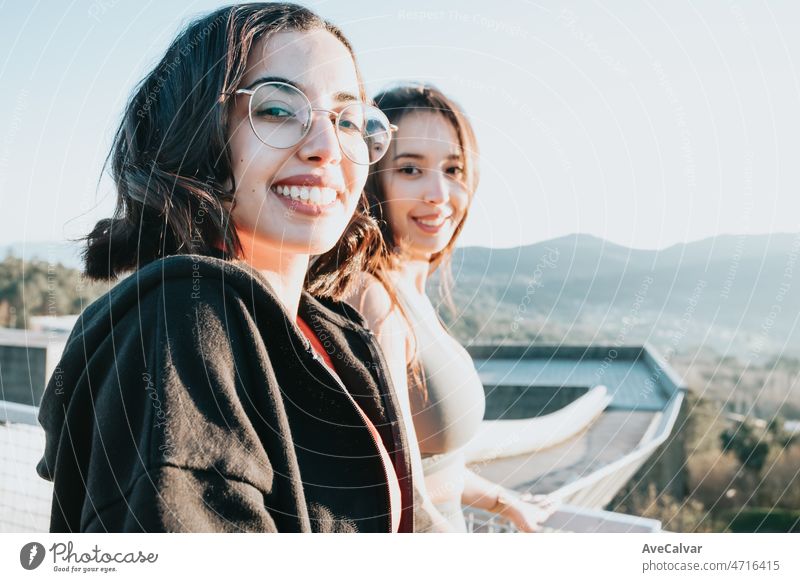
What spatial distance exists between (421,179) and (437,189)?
27 mm

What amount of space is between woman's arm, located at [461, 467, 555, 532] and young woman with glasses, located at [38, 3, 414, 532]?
10.3 inches

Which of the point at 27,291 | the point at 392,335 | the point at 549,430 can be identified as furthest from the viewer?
the point at 549,430

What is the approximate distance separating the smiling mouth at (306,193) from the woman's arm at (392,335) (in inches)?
10.0

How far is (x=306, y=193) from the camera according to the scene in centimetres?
56

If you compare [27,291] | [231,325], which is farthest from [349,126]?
[27,291]

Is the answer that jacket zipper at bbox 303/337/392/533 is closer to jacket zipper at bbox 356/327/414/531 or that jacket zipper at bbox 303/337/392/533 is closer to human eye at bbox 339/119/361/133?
jacket zipper at bbox 356/327/414/531

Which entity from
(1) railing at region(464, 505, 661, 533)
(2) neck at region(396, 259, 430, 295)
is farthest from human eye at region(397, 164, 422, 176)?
(1) railing at region(464, 505, 661, 533)

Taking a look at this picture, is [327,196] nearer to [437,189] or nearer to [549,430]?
[437,189]

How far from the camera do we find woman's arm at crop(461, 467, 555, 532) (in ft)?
3.02

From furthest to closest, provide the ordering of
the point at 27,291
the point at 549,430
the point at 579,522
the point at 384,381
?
the point at 549,430 → the point at 27,291 → the point at 579,522 → the point at 384,381

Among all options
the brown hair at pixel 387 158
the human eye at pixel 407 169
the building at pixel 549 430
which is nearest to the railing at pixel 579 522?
the building at pixel 549 430

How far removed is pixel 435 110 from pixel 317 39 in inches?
13.3

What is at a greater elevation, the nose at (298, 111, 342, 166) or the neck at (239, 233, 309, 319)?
the nose at (298, 111, 342, 166)
